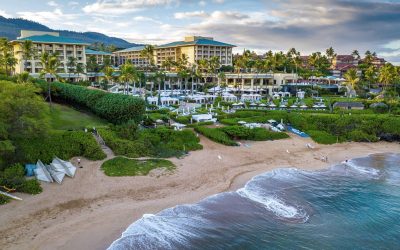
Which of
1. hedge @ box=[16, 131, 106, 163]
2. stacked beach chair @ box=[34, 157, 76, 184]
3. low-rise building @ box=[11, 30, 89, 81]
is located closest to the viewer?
stacked beach chair @ box=[34, 157, 76, 184]

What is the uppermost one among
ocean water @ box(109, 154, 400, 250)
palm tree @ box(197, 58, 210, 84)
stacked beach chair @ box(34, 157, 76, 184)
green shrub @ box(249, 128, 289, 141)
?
palm tree @ box(197, 58, 210, 84)

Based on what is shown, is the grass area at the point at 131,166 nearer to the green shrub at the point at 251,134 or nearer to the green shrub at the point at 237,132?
the green shrub at the point at 237,132

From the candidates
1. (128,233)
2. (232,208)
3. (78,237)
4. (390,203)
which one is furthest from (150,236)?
(390,203)

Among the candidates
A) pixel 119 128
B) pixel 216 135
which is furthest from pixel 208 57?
pixel 119 128

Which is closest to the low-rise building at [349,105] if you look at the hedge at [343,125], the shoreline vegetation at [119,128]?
the shoreline vegetation at [119,128]

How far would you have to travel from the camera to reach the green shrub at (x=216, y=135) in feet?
126

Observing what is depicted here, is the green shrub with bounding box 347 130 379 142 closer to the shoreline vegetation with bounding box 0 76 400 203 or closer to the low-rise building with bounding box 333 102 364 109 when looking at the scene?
the shoreline vegetation with bounding box 0 76 400 203

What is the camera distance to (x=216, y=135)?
128 ft

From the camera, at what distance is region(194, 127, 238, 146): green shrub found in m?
38.3

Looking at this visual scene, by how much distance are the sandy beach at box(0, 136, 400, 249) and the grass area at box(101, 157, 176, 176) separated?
736 millimetres

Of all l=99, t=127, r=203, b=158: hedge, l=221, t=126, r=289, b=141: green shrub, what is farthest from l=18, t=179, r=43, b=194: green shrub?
l=221, t=126, r=289, b=141: green shrub

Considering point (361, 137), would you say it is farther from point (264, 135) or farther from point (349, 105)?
point (349, 105)

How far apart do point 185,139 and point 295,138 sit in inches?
565

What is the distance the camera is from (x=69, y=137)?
3095cm
